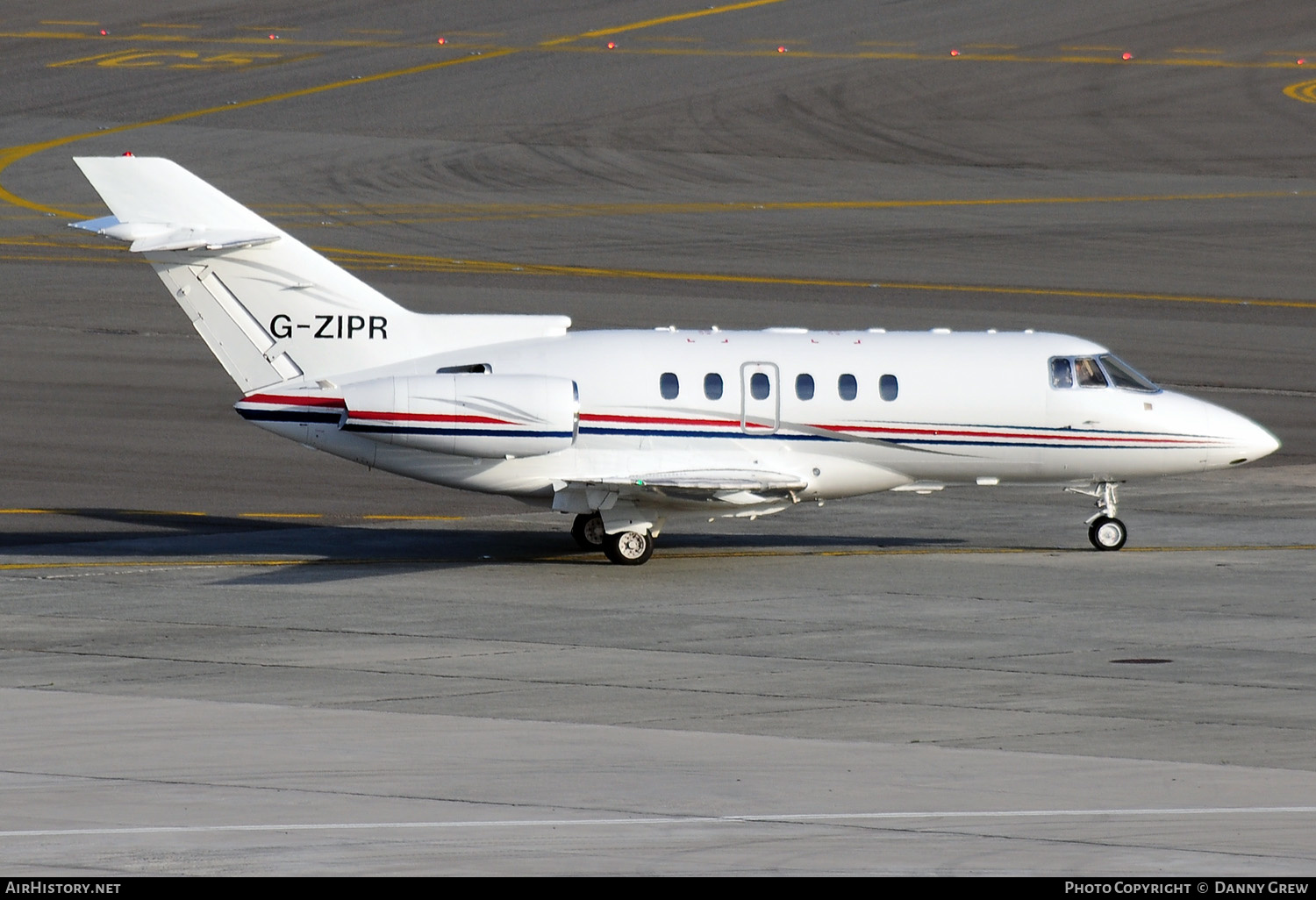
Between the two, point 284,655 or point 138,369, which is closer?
point 284,655

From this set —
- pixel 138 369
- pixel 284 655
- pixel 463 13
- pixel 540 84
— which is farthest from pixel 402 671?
pixel 463 13

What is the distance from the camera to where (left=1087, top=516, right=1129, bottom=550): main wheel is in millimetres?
32938

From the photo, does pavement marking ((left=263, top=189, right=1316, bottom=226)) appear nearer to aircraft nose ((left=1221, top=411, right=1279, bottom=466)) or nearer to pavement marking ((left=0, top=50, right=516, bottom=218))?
pavement marking ((left=0, top=50, right=516, bottom=218))

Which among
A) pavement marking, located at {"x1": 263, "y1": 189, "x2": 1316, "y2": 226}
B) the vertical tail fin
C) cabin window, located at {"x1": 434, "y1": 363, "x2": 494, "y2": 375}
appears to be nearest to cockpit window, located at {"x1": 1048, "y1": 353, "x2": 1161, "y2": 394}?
cabin window, located at {"x1": 434, "y1": 363, "x2": 494, "y2": 375}

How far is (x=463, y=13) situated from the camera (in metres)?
97.5

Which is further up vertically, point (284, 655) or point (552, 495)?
point (552, 495)

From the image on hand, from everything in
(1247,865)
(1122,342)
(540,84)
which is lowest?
(1247,865)

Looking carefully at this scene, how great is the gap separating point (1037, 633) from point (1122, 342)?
92.9 feet

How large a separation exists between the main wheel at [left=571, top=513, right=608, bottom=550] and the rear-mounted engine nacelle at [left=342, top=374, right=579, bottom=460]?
100 inches

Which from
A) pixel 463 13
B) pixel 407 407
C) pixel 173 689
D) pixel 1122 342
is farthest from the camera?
pixel 463 13

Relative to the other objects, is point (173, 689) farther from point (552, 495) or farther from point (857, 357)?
point (857, 357)

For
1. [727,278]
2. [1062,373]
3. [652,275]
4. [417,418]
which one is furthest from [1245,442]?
[652,275]

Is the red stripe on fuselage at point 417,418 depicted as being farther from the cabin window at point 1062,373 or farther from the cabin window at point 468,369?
the cabin window at point 1062,373

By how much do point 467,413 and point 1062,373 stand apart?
359 inches
